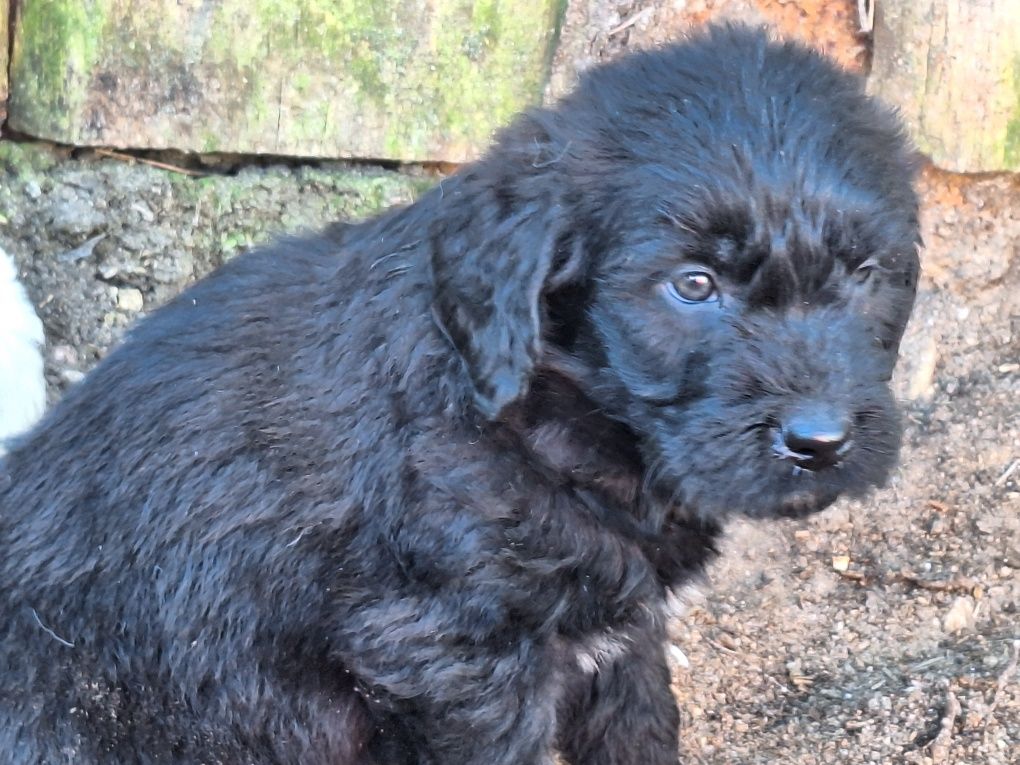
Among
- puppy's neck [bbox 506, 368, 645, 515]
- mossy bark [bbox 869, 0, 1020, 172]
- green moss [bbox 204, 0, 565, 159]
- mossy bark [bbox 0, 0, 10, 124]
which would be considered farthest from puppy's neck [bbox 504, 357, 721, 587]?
mossy bark [bbox 0, 0, 10, 124]

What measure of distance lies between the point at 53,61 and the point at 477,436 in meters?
1.80

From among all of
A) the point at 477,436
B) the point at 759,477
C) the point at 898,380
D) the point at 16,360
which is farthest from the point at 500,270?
the point at 898,380

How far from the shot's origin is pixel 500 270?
2.20 metres

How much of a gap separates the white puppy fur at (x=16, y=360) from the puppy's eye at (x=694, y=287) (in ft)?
6.09

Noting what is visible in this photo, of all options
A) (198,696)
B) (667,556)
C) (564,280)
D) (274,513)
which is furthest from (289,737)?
(564,280)

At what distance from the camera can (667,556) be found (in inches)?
98.2

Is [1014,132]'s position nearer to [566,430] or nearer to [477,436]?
[566,430]

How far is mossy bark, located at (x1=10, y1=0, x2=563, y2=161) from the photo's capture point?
331cm

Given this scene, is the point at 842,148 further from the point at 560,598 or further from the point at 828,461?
the point at 560,598

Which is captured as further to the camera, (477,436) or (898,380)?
(898,380)

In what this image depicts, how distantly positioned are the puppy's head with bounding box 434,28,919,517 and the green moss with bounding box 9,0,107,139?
4.91 feet

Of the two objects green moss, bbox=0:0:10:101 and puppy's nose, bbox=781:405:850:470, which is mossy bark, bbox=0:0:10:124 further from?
puppy's nose, bbox=781:405:850:470

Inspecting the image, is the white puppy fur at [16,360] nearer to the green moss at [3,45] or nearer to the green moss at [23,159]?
the green moss at [23,159]

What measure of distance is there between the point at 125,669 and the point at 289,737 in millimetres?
343
